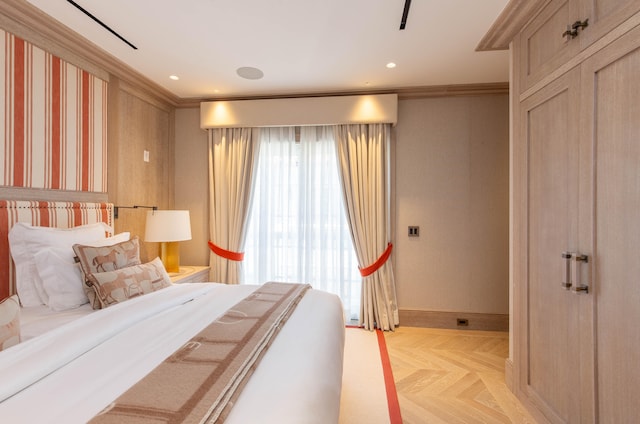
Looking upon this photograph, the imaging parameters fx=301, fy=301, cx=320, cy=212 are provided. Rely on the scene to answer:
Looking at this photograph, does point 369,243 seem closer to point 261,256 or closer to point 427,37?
point 261,256

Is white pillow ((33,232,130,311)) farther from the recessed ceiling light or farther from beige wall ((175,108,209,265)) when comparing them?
the recessed ceiling light

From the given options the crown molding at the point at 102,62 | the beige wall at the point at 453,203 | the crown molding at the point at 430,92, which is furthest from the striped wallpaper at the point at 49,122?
the beige wall at the point at 453,203

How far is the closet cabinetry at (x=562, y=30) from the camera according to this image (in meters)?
1.33

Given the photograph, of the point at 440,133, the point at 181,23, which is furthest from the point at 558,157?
the point at 181,23

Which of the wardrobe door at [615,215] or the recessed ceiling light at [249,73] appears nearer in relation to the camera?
the wardrobe door at [615,215]

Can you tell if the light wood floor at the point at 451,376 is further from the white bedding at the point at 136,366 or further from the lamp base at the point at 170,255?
the lamp base at the point at 170,255

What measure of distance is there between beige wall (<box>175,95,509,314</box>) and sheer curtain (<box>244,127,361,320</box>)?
62 cm

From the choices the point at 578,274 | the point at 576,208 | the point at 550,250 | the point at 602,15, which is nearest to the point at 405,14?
the point at 602,15

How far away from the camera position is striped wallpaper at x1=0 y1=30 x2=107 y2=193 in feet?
6.33

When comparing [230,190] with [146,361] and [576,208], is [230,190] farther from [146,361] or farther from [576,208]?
[576,208]

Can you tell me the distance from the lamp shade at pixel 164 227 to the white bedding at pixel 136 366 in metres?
1.27

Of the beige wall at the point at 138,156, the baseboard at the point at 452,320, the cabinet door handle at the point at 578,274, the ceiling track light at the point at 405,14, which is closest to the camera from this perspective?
the cabinet door handle at the point at 578,274

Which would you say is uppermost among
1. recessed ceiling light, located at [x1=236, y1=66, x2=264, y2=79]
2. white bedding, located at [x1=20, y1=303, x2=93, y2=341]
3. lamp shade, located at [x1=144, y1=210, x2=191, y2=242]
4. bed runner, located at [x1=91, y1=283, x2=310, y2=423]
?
recessed ceiling light, located at [x1=236, y1=66, x2=264, y2=79]

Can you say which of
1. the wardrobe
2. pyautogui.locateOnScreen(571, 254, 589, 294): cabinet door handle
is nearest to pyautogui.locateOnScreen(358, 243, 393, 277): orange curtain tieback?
the wardrobe
